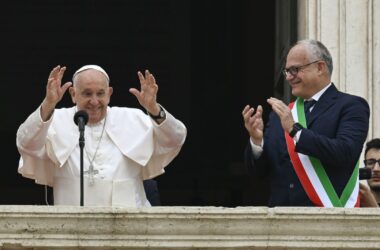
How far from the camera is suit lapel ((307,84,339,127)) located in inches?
396

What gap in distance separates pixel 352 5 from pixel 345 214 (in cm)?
483

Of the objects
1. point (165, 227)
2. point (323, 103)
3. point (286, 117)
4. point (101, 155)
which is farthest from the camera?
point (101, 155)

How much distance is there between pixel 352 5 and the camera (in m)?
13.6

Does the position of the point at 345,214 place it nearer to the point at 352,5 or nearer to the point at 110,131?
the point at 110,131

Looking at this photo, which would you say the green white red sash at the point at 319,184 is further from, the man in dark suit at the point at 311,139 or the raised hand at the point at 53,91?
the raised hand at the point at 53,91

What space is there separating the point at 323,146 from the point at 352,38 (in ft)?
12.6

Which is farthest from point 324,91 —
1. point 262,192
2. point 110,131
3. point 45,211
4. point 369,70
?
point 262,192

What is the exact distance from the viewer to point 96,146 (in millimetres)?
10609

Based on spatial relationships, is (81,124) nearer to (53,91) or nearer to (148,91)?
(53,91)

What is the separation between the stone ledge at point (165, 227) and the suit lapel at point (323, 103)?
3.90 feet

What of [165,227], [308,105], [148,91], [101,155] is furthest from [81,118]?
[165,227]

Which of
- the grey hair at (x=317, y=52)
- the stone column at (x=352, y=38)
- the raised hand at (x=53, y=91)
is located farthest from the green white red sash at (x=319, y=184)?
the stone column at (x=352, y=38)

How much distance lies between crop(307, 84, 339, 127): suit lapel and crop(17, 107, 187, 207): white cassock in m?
0.69

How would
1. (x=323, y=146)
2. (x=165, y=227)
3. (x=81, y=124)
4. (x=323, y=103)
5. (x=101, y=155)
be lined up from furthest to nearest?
1. (x=101, y=155)
2. (x=323, y=103)
3. (x=81, y=124)
4. (x=323, y=146)
5. (x=165, y=227)
